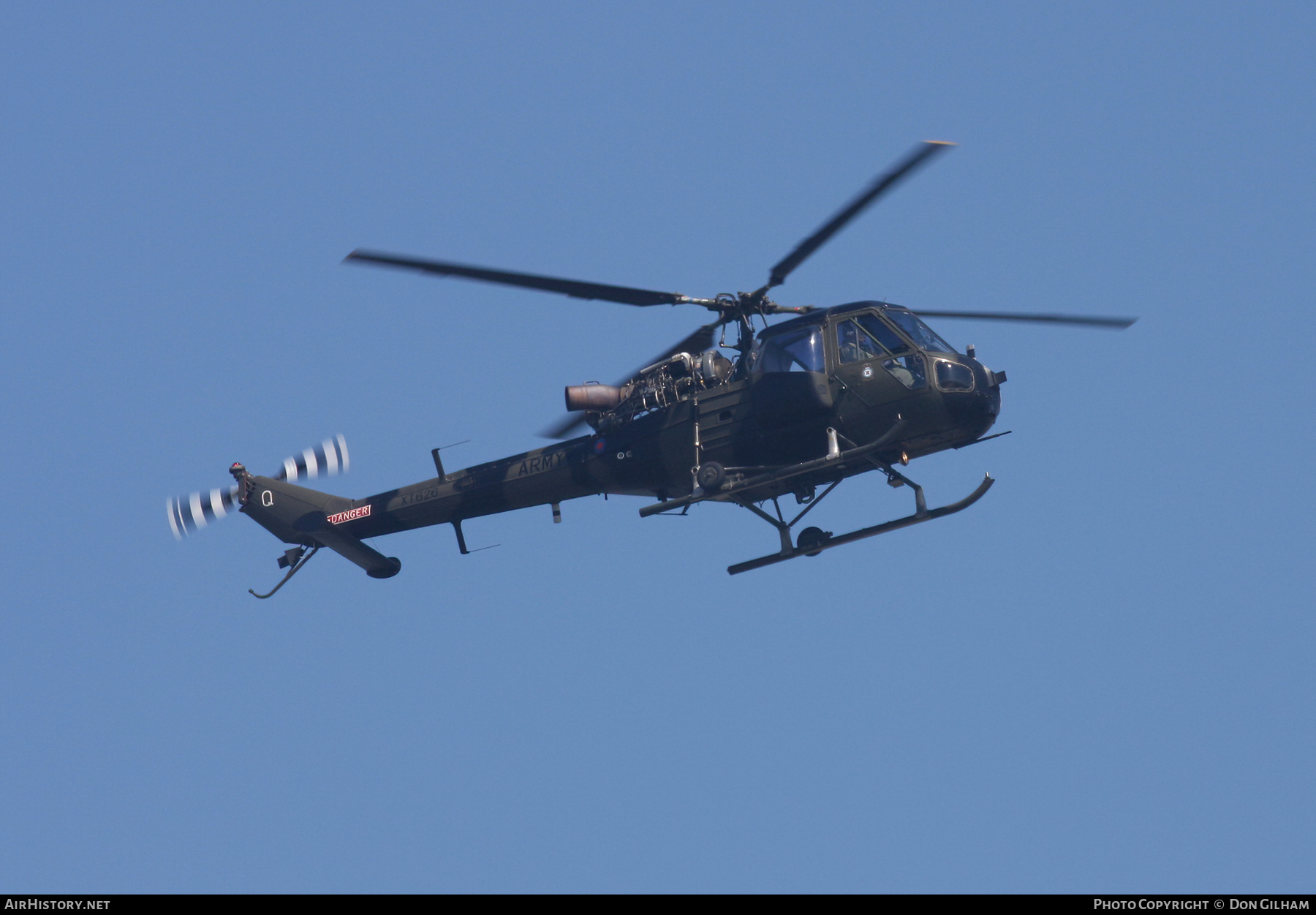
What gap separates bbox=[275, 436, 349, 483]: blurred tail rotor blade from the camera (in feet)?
95.0

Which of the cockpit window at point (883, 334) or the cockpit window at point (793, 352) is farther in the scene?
the cockpit window at point (793, 352)

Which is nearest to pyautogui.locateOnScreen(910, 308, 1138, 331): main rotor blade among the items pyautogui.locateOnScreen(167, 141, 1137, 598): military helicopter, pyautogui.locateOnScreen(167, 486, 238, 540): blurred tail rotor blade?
pyautogui.locateOnScreen(167, 141, 1137, 598): military helicopter

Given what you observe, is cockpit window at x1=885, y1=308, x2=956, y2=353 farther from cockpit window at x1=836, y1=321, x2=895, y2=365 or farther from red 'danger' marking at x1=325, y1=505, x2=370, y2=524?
red 'danger' marking at x1=325, y1=505, x2=370, y2=524

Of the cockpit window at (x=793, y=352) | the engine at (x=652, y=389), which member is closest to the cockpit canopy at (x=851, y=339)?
the cockpit window at (x=793, y=352)

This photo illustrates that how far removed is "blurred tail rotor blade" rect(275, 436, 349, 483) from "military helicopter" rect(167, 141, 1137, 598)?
6.91 ft

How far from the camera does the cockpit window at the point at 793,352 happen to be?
78.9ft

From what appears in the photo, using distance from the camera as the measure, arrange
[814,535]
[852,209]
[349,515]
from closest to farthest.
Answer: [852,209] → [814,535] → [349,515]

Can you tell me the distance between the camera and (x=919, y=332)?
78.3 feet

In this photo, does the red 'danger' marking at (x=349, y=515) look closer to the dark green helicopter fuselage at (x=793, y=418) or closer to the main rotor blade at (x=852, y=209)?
the dark green helicopter fuselage at (x=793, y=418)

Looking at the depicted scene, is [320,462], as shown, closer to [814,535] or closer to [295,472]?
[295,472]

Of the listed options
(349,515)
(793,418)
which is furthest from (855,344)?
(349,515)

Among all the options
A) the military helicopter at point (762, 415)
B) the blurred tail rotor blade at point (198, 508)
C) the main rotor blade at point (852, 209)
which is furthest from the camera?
the blurred tail rotor blade at point (198, 508)

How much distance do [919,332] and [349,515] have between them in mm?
11596

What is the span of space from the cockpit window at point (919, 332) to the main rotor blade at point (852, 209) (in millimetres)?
2084
